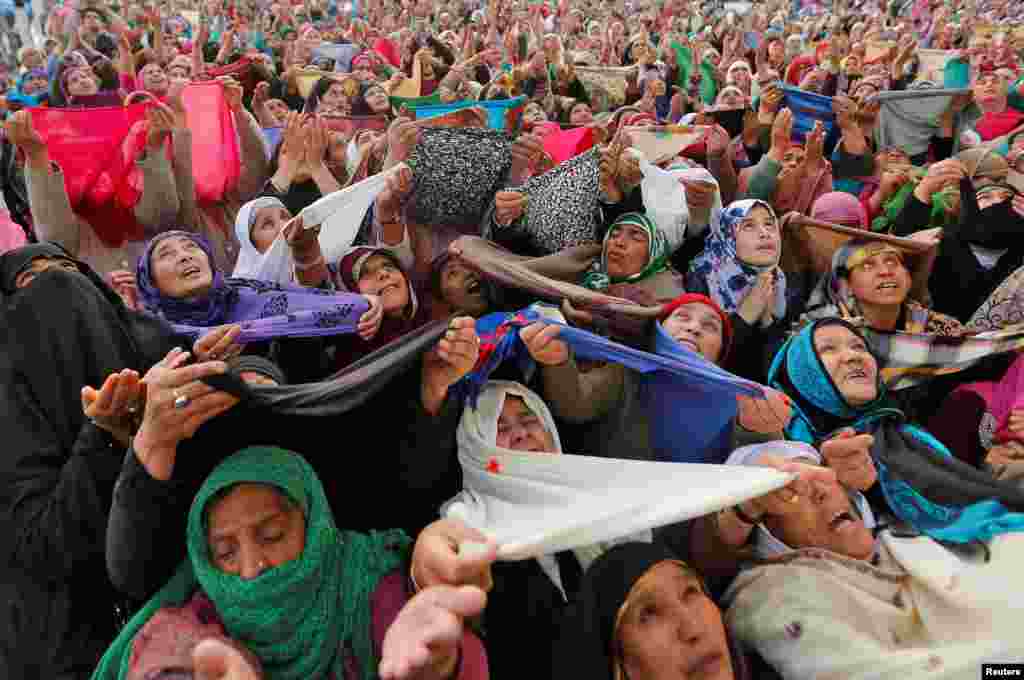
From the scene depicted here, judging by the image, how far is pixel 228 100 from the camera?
3965 mm

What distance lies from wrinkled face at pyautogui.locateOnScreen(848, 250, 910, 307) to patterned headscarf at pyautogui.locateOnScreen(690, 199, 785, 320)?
0.34m

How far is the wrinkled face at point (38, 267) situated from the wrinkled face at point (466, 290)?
4.37 ft

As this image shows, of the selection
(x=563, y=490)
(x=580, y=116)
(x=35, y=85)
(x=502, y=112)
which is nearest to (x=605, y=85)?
(x=580, y=116)

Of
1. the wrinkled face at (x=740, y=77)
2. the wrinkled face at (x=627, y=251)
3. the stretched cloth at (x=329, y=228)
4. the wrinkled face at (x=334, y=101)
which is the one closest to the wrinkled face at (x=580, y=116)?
the wrinkled face at (x=334, y=101)

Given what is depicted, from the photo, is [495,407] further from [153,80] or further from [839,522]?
[153,80]

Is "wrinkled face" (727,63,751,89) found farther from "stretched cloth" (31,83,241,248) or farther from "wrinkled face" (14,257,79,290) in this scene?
"wrinkled face" (14,257,79,290)

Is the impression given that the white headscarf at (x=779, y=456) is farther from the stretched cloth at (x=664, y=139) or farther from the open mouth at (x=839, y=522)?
the stretched cloth at (x=664, y=139)

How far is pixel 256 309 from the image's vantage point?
250 centimetres

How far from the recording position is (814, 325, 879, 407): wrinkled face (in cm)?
224

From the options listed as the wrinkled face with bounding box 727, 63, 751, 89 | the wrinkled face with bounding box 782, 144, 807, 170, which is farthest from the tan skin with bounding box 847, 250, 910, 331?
the wrinkled face with bounding box 727, 63, 751, 89

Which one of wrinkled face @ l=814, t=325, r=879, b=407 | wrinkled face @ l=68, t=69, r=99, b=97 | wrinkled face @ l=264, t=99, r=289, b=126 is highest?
wrinkled face @ l=68, t=69, r=99, b=97

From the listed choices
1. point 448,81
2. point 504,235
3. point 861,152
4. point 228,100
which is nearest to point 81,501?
point 504,235

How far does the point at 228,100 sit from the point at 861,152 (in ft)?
13.9

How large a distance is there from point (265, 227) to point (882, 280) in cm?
284
